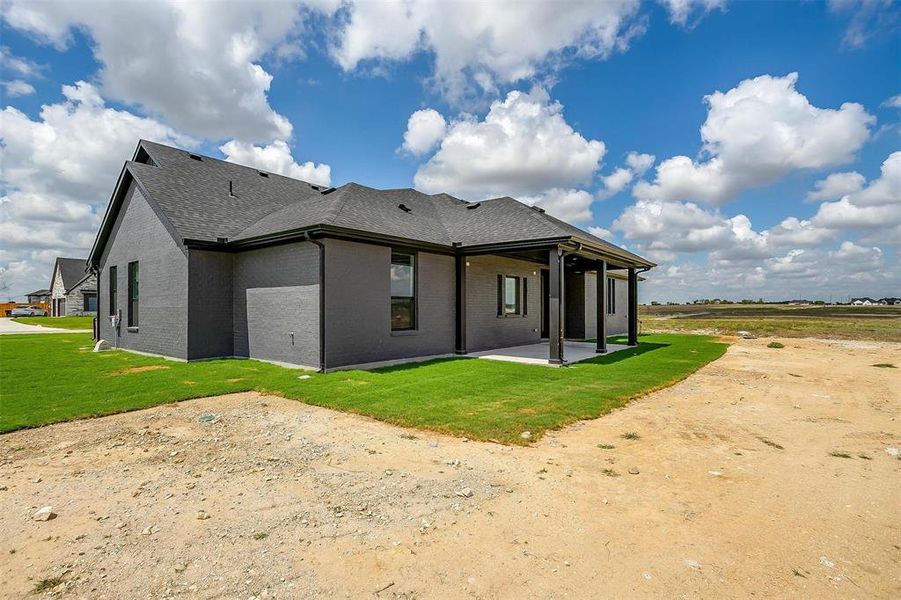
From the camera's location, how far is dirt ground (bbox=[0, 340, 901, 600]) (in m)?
2.58

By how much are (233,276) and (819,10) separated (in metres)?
16.2

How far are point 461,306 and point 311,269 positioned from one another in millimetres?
4938

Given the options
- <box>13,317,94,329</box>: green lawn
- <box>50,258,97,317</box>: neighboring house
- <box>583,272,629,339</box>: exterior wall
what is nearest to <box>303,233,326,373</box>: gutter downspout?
<box>583,272,629,339</box>: exterior wall

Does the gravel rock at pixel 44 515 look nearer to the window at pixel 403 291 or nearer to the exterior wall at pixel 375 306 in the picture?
the exterior wall at pixel 375 306

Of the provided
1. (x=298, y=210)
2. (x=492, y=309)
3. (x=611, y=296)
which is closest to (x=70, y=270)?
(x=298, y=210)

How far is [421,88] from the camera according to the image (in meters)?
15.2

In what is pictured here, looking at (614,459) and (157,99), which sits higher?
(157,99)

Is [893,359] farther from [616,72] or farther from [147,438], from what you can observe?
[147,438]

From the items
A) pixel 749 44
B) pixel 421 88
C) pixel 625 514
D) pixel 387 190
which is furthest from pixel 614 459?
pixel 421 88

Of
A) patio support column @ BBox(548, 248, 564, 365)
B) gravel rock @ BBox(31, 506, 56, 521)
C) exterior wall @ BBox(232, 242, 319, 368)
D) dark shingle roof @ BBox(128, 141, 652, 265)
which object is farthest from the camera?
dark shingle roof @ BBox(128, 141, 652, 265)

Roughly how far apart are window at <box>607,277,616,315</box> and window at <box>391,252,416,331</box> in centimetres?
1343

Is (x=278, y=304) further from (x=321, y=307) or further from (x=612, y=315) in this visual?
(x=612, y=315)

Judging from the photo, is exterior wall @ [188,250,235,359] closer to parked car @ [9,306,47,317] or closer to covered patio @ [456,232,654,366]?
covered patio @ [456,232,654,366]

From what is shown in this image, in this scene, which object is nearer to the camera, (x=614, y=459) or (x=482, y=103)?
(x=614, y=459)
